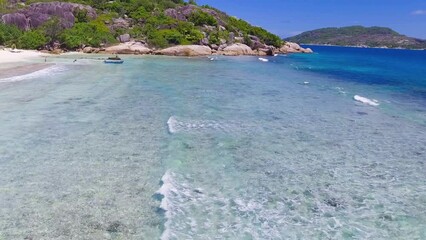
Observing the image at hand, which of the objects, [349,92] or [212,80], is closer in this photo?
[349,92]

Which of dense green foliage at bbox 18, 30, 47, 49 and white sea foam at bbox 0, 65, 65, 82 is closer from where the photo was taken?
white sea foam at bbox 0, 65, 65, 82

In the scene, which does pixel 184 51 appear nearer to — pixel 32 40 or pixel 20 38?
pixel 32 40

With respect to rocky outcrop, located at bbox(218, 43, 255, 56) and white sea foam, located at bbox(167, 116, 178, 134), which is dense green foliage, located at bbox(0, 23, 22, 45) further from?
white sea foam, located at bbox(167, 116, 178, 134)

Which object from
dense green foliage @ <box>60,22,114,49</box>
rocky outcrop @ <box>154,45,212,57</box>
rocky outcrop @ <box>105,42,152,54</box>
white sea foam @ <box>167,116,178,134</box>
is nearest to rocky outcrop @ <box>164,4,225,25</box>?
dense green foliage @ <box>60,22,114,49</box>

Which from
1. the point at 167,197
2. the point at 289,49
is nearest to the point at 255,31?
the point at 289,49

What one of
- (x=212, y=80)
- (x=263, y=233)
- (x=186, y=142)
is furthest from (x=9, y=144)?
(x=212, y=80)

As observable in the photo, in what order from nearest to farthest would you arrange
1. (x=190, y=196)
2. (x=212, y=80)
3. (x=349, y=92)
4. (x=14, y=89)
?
(x=190, y=196) → (x=14, y=89) → (x=349, y=92) → (x=212, y=80)

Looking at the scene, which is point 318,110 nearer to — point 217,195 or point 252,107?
point 252,107
